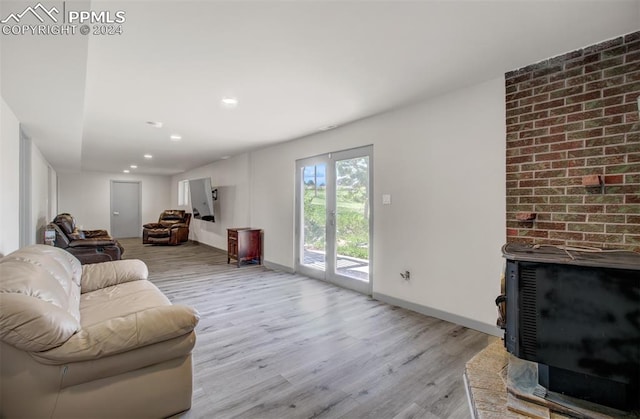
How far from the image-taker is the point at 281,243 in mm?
5410

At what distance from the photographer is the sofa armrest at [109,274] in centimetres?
258

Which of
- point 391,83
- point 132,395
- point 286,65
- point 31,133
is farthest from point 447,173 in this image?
point 31,133

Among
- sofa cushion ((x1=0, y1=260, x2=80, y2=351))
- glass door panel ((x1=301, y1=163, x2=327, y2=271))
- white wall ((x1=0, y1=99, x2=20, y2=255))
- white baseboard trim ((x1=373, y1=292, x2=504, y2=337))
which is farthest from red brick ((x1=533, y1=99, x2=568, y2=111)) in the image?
white wall ((x1=0, y1=99, x2=20, y2=255))

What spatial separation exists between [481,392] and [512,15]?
2050mm

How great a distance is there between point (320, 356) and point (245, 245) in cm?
375

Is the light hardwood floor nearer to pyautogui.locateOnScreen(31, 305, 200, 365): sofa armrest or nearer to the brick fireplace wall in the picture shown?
pyautogui.locateOnScreen(31, 305, 200, 365): sofa armrest

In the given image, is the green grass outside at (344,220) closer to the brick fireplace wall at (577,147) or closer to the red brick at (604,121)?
the brick fireplace wall at (577,147)

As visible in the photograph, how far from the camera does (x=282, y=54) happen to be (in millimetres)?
2156

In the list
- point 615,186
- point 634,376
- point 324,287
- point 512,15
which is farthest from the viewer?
point 324,287

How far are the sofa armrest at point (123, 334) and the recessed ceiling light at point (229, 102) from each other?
7.28ft

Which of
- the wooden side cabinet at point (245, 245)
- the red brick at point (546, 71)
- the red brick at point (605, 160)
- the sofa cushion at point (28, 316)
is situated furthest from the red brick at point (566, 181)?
the wooden side cabinet at point (245, 245)

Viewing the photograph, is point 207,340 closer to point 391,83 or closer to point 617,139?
point 391,83

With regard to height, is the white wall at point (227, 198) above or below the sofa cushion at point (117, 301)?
above

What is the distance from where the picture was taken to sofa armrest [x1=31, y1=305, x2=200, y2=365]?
1.32 metres
